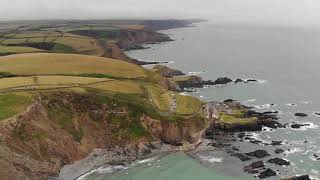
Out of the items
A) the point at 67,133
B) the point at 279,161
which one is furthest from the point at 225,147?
the point at 67,133

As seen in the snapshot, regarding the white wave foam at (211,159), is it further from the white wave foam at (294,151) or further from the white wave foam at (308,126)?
the white wave foam at (308,126)

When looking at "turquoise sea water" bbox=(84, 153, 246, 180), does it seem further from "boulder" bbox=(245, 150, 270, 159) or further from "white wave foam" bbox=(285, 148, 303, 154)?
"white wave foam" bbox=(285, 148, 303, 154)

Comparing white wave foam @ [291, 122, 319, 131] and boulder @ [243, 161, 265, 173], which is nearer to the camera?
boulder @ [243, 161, 265, 173]

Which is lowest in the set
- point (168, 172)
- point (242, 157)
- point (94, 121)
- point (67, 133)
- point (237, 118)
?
point (168, 172)

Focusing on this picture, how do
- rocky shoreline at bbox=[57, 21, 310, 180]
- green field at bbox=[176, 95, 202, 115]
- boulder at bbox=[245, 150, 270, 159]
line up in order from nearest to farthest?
rocky shoreline at bbox=[57, 21, 310, 180]
boulder at bbox=[245, 150, 270, 159]
green field at bbox=[176, 95, 202, 115]

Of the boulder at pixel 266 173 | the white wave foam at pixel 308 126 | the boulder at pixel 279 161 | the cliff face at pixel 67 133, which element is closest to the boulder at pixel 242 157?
the boulder at pixel 279 161

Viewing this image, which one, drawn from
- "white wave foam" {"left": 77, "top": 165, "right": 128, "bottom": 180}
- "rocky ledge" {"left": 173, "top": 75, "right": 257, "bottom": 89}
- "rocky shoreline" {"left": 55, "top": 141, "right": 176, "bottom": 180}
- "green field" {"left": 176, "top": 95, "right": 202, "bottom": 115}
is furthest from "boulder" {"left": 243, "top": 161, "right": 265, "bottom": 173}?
"rocky ledge" {"left": 173, "top": 75, "right": 257, "bottom": 89}

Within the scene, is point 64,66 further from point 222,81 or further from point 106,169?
point 222,81

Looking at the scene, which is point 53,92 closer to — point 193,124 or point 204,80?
point 193,124
